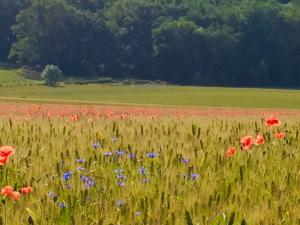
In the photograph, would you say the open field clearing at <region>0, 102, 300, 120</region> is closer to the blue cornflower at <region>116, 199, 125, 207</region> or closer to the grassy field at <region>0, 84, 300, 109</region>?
the blue cornflower at <region>116, 199, 125, 207</region>

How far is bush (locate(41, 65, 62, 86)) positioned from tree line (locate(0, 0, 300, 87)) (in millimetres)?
17888

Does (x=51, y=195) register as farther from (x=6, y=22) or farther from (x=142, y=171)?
(x=6, y=22)

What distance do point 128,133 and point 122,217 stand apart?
10.9 feet

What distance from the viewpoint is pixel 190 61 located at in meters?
129

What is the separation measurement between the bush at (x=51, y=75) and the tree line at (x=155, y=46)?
17888 mm

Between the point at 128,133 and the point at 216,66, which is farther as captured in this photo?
the point at 216,66

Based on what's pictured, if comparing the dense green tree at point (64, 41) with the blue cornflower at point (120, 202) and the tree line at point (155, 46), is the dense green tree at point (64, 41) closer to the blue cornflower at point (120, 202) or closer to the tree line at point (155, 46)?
the tree line at point (155, 46)

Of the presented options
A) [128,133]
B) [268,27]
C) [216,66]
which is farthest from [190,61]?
[128,133]

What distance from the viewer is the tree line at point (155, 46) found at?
426ft

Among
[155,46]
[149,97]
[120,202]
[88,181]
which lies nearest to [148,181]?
[88,181]

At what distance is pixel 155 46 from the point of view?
5236 inches

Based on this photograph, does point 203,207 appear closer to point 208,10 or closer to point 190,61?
point 190,61

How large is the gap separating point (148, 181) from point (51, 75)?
10728 centimetres

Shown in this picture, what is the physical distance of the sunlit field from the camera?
2.91 metres
